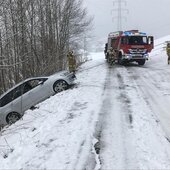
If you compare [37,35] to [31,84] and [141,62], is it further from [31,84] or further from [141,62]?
[31,84]

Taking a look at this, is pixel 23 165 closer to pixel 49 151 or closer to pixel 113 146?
pixel 49 151

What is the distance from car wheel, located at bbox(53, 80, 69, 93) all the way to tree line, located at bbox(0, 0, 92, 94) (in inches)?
86.9

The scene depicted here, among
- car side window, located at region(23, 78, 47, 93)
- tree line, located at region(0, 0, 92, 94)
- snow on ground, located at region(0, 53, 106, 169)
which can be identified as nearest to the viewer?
snow on ground, located at region(0, 53, 106, 169)

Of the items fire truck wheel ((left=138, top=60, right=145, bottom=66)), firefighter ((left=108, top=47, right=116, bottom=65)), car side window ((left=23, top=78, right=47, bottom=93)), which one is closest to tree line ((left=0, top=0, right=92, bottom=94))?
car side window ((left=23, top=78, right=47, bottom=93))

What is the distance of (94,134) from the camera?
10219mm

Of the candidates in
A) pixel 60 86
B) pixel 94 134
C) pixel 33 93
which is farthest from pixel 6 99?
pixel 94 134

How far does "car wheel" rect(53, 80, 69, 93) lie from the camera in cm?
1832

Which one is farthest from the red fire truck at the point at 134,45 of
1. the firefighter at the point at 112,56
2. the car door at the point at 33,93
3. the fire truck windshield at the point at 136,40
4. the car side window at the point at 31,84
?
the car door at the point at 33,93

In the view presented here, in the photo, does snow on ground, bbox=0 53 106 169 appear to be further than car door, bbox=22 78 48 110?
No

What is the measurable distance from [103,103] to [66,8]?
30.9m

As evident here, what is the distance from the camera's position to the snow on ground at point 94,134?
8320mm

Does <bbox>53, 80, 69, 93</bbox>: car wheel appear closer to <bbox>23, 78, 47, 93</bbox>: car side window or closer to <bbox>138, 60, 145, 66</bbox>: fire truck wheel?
<bbox>23, 78, 47, 93</bbox>: car side window

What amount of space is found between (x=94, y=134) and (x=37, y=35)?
25.5 meters

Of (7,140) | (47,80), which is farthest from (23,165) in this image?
(47,80)
